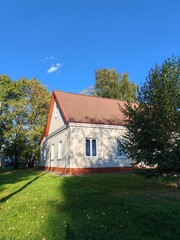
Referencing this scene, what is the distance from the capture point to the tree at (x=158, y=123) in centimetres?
816

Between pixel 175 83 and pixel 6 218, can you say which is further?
pixel 175 83

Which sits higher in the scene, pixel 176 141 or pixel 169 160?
pixel 176 141

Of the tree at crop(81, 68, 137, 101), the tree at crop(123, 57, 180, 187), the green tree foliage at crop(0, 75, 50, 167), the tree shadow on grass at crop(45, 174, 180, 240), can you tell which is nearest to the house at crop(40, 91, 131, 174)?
the tree at crop(123, 57, 180, 187)

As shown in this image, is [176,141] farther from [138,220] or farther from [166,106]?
[138,220]

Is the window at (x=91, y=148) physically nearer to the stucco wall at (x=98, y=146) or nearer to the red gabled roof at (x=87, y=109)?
the stucco wall at (x=98, y=146)

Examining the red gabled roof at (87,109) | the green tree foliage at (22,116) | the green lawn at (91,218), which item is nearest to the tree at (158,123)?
the green lawn at (91,218)

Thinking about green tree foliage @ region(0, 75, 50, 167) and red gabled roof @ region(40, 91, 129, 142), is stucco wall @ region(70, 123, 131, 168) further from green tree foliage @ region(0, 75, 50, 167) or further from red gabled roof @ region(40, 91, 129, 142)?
green tree foliage @ region(0, 75, 50, 167)

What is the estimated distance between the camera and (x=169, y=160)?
7906 mm

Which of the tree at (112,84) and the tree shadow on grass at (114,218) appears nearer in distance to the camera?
the tree shadow on grass at (114,218)

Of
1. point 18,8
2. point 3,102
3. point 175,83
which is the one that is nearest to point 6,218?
point 175,83

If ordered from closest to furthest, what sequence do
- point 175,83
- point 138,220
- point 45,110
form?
point 138,220
point 175,83
point 45,110

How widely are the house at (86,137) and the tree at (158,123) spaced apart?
646 cm

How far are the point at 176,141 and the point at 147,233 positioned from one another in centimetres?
439

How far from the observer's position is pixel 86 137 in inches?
695
